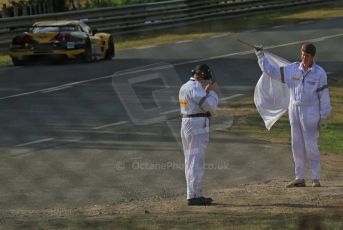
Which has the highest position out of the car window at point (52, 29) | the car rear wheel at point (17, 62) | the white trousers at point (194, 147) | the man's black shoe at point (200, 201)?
the car window at point (52, 29)

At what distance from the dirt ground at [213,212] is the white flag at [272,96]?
0.85 meters

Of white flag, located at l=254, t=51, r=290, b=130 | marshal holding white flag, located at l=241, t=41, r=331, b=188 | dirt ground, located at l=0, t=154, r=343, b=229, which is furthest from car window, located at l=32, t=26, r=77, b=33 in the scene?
dirt ground, located at l=0, t=154, r=343, b=229

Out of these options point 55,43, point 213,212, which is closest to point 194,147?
point 213,212

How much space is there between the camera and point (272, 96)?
10.3m

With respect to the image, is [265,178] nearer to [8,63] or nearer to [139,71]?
[139,71]

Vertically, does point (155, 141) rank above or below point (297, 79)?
below

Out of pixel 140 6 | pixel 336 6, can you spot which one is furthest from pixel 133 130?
pixel 336 6

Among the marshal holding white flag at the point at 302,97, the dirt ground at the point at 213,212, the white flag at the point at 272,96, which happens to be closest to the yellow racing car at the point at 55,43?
the white flag at the point at 272,96

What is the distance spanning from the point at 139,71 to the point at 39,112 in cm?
505

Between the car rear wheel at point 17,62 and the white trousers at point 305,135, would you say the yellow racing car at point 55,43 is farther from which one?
the white trousers at point 305,135

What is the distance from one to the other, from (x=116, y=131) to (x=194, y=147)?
5264mm

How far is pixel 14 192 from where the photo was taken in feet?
32.5

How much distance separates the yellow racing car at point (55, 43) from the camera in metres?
22.1

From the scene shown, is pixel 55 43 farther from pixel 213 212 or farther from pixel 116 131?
pixel 213 212
